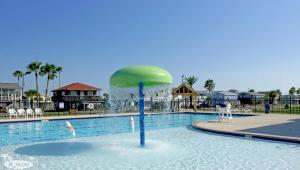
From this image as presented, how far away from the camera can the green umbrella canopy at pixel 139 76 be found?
9.66 meters

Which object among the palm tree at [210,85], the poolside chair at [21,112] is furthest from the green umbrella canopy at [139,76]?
the palm tree at [210,85]

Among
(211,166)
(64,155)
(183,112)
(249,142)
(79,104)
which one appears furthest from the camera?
(79,104)

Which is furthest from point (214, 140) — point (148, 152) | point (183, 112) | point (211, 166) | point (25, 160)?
point (183, 112)

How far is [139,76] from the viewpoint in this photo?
9.61m

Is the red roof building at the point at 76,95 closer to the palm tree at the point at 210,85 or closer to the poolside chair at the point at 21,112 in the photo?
the poolside chair at the point at 21,112

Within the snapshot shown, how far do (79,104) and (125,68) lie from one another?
38.1 metres

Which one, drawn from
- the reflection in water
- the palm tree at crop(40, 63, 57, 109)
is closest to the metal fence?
the reflection in water

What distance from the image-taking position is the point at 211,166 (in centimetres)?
799

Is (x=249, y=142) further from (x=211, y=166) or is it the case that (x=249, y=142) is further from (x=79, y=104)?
(x=79, y=104)

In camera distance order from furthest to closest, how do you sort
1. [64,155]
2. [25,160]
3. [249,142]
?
[249,142], [64,155], [25,160]

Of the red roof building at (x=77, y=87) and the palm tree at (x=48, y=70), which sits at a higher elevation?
the palm tree at (x=48, y=70)

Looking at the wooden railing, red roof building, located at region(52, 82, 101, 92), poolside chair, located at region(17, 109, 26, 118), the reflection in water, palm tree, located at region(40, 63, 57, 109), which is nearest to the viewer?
the reflection in water

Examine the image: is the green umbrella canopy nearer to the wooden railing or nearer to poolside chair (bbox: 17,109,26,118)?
poolside chair (bbox: 17,109,26,118)

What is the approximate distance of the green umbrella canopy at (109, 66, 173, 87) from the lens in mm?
9664
